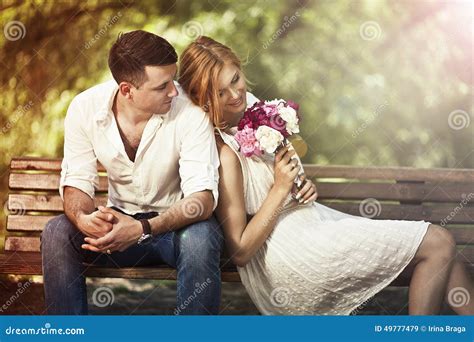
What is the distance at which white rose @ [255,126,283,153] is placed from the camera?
11.1ft

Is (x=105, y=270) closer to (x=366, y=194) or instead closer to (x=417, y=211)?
(x=366, y=194)

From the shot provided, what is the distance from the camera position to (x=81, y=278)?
10.9 feet

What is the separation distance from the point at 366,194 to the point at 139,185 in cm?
115

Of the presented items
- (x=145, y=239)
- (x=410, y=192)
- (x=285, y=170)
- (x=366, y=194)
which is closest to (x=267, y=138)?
(x=285, y=170)

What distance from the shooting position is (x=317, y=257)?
3.43m

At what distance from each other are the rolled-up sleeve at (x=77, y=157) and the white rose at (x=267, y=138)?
0.71 m

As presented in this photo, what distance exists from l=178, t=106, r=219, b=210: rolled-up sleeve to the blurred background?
0.76 m

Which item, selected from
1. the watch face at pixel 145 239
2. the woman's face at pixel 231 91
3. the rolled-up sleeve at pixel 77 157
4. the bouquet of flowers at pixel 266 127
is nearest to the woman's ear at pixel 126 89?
the rolled-up sleeve at pixel 77 157

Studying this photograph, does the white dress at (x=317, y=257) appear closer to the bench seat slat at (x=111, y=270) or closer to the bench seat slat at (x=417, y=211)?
the bench seat slat at (x=111, y=270)

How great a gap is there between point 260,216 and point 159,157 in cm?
48

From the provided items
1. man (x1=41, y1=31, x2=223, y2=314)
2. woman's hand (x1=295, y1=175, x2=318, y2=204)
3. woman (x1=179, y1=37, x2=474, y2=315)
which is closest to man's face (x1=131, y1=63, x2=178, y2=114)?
man (x1=41, y1=31, x2=223, y2=314)

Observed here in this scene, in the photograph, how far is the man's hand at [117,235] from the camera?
3.28 metres

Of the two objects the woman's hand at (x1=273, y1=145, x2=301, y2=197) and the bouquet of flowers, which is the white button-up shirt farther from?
the woman's hand at (x1=273, y1=145, x2=301, y2=197)
